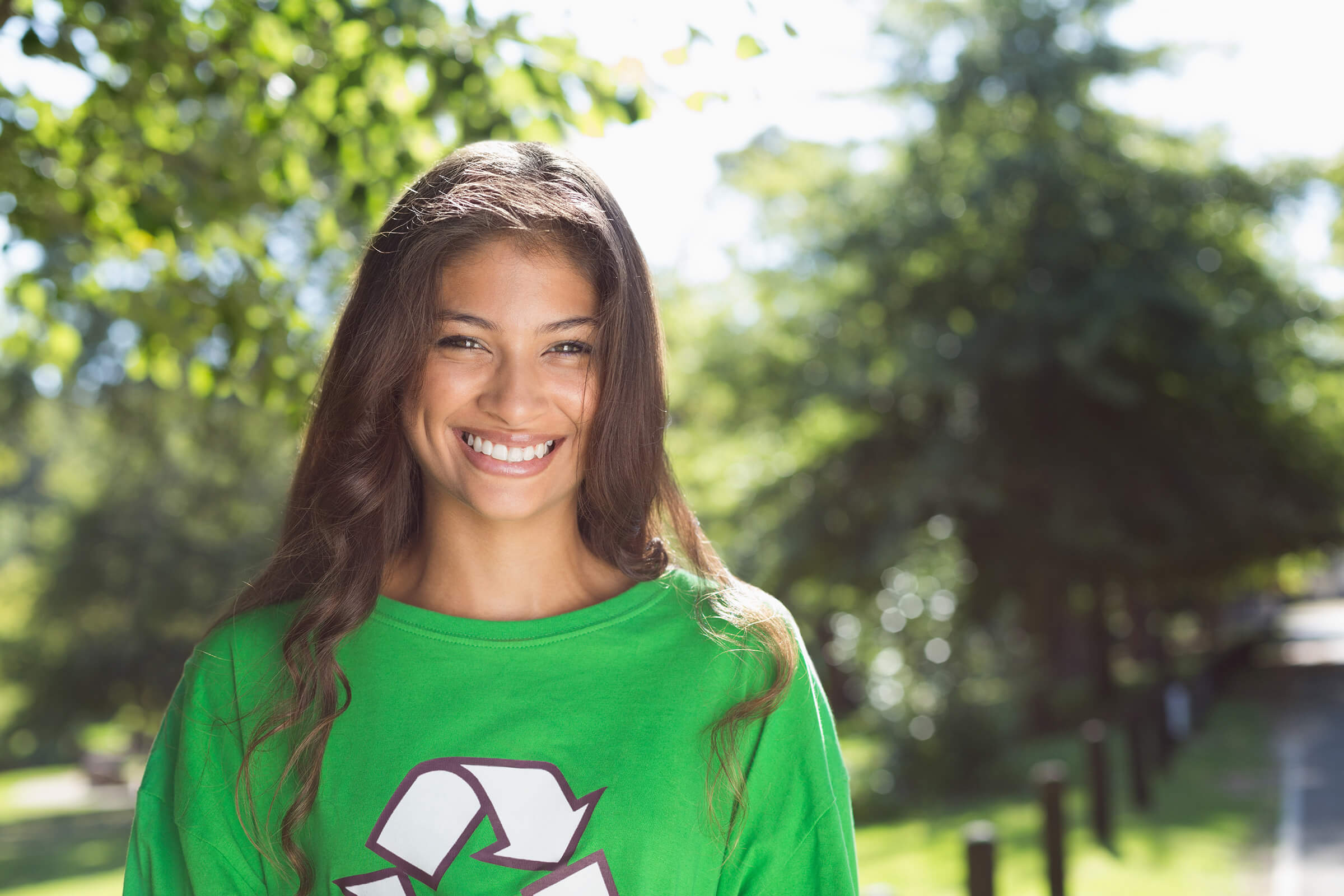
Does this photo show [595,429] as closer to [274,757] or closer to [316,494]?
[316,494]

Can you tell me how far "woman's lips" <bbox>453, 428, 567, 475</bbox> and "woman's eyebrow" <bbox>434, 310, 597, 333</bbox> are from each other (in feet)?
0.60

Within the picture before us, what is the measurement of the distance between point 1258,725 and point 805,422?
8955 millimetres

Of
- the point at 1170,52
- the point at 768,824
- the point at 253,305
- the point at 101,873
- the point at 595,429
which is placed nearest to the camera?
the point at 768,824

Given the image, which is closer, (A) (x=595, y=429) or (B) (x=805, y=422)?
(A) (x=595, y=429)

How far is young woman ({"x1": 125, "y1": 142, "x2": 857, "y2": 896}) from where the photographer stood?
6.13 ft

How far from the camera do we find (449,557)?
2.15m

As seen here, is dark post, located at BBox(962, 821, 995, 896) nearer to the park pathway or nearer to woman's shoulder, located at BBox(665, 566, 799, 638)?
the park pathway

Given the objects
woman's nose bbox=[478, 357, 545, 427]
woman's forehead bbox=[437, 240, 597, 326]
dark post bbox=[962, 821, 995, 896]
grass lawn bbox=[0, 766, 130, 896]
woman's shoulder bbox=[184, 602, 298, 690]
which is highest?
woman's forehead bbox=[437, 240, 597, 326]

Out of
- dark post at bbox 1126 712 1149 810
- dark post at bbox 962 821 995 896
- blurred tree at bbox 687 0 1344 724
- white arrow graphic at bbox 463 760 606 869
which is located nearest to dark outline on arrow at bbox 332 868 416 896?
white arrow graphic at bbox 463 760 606 869

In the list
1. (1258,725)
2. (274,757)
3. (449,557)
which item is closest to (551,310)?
(449,557)

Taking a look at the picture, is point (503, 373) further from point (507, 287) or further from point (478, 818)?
point (478, 818)

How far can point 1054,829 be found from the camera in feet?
26.2

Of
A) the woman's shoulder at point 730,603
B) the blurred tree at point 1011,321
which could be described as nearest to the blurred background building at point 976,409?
the blurred tree at point 1011,321

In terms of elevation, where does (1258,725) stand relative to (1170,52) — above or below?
below
